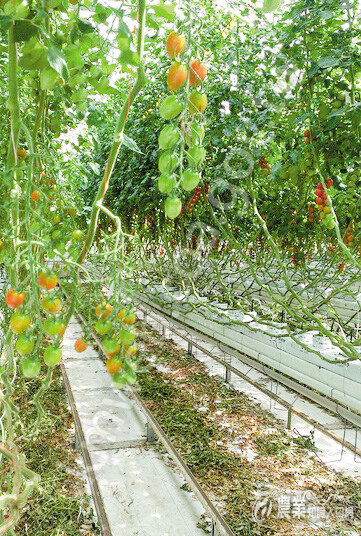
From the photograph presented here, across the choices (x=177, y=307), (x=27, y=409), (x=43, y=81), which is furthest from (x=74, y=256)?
(x=177, y=307)

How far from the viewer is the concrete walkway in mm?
2479

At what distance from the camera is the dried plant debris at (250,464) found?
250 cm

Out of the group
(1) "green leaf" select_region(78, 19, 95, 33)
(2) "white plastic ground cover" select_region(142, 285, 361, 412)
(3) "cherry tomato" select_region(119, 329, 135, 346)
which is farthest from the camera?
(2) "white plastic ground cover" select_region(142, 285, 361, 412)

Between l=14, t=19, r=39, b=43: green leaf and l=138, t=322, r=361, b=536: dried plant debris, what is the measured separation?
2.30 meters

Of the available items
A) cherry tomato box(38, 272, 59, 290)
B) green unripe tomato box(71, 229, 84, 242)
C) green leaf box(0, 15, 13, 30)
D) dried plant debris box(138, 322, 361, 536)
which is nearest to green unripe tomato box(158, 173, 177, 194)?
green leaf box(0, 15, 13, 30)

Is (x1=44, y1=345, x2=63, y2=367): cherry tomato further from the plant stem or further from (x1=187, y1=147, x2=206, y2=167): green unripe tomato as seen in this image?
(x1=187, y1=147, x2=206, y2=167): green unripe tomato

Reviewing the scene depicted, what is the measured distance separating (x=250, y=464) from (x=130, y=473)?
73cm

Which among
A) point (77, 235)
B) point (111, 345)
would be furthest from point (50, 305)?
point (77, 235)

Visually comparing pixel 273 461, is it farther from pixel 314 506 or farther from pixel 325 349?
pixel 325 349

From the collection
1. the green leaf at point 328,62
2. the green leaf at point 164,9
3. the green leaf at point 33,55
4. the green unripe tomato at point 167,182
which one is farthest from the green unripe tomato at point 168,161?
the green leaf at point 328,62

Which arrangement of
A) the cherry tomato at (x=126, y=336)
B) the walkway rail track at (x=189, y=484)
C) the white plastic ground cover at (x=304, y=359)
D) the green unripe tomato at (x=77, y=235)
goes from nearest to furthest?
the cherry tomato at (x=126, y=336) → the green unripe tomato at (x=77, y=235) → the walkway rail track at (x=189, y=484) → the white plastic ground cover at (x=304, y=359)

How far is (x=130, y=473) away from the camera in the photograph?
116 inches

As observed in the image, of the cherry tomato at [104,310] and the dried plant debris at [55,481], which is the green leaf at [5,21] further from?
the dried plant debris at [55,481]

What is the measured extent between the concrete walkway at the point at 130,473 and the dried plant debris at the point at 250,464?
0.16 m
